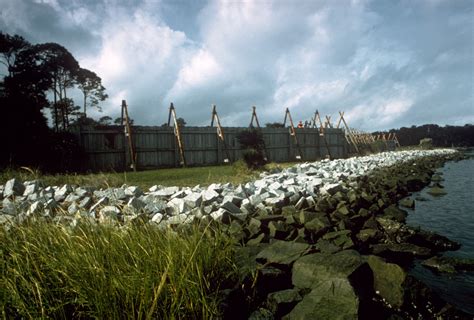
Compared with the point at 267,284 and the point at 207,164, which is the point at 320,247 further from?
the point at 207,164

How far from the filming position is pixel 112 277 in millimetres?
2045

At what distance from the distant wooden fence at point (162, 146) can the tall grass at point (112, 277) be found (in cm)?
1139

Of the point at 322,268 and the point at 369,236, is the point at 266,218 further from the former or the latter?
the point at 322,268

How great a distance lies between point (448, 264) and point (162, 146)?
12.7 meters

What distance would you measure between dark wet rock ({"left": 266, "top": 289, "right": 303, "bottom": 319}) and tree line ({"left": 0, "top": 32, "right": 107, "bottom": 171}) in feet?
27.8

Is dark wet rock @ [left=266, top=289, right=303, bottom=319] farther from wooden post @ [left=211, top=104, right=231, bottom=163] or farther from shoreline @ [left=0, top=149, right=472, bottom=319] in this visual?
wooden post @ [left=211, top=104, right=231, bottom=163]

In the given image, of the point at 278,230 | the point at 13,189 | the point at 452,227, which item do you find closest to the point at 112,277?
the point at 278,230

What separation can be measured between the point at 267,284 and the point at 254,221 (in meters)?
1.38

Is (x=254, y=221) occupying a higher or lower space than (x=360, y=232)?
higher

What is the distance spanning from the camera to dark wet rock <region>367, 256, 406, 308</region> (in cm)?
255

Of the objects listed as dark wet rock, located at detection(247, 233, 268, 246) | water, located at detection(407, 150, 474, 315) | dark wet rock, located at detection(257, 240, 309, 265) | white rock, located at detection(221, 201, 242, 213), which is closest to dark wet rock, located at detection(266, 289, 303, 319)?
dark wet rock, located at detection(257, 240, 309, 265)

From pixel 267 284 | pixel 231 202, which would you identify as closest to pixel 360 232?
pixel 231 202

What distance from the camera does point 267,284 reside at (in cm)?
262

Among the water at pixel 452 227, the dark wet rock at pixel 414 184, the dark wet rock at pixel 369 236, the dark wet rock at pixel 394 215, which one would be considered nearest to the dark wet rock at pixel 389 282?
the water at pixel 452 227
